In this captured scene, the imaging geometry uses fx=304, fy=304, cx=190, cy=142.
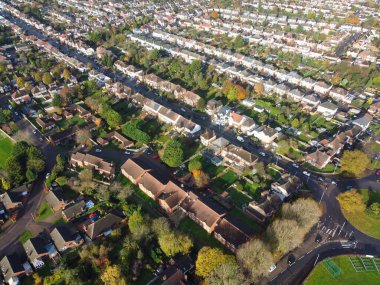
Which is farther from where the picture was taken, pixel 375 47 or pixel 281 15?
pixel 281 15

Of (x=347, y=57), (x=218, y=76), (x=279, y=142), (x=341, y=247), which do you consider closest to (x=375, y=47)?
(x=347, y=57)

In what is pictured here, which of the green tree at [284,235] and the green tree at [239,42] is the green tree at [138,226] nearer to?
the green tree at [284,235]


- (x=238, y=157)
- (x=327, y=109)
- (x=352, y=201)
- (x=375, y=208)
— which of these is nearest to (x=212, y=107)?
(x=238, y=157)

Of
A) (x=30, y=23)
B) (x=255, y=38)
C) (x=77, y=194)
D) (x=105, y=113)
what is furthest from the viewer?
(x=30, y=23)

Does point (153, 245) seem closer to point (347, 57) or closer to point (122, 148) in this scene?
point (122, 148)

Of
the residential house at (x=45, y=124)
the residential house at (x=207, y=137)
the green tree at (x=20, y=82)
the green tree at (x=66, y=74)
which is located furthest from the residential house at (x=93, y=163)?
the green tree at (x=20, y=82)

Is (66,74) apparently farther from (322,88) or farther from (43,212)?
(322,88)
